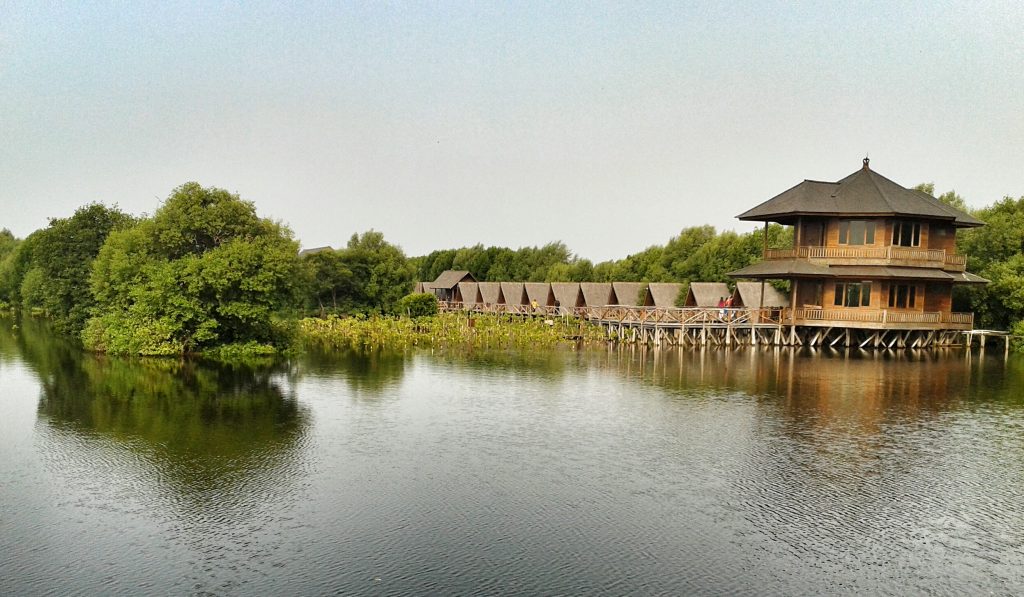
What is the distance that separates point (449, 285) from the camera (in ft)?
217

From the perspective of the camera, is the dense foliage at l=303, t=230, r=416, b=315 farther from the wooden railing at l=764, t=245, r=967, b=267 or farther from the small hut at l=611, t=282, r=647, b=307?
the wooden railing at l=764, t=245, r=967, b=267

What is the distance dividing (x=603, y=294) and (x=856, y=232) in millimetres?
→ 18969

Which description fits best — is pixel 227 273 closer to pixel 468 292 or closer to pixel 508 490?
pixel 508 490

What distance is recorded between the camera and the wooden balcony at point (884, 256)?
3656cm

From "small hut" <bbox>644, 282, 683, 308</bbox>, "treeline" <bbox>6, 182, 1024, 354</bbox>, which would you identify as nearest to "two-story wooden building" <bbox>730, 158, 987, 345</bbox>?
"treeline" <bbox>6, 182, 1024, 354</bbox>

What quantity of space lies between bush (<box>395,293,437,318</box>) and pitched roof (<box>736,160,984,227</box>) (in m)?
22.5

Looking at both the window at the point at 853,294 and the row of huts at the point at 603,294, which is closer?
the window at the point at 853,294

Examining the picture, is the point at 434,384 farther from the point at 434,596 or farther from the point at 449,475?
the point at 434,596

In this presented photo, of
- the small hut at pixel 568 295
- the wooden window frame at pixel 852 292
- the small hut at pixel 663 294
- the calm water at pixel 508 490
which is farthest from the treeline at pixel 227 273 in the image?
the small hut at pixel 663 294

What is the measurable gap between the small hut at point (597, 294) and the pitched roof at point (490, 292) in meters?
8.00

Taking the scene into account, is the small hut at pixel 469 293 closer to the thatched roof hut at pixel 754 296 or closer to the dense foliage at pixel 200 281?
the thatched roof hut at pixel 754 296

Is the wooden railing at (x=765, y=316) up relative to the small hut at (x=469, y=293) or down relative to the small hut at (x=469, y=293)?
down

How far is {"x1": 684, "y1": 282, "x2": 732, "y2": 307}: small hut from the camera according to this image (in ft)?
146

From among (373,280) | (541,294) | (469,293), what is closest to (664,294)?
(541,294)
